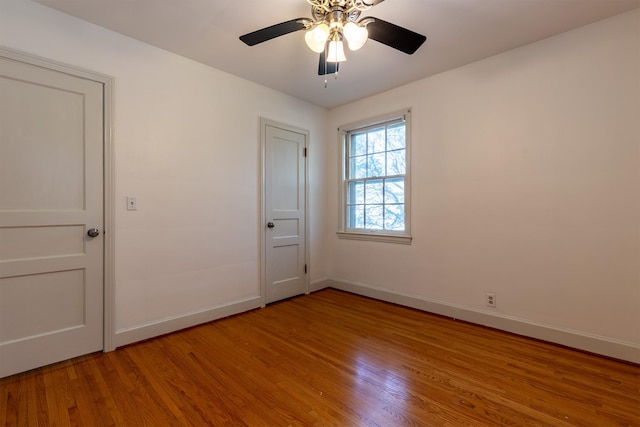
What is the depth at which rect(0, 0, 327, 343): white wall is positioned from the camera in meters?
2.31

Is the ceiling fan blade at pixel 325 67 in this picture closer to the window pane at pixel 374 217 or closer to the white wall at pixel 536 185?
the white wall at pixel 536 185

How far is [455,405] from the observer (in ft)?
5.63

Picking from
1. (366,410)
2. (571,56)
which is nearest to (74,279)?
(366,410)

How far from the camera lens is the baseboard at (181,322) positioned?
247 centimetres

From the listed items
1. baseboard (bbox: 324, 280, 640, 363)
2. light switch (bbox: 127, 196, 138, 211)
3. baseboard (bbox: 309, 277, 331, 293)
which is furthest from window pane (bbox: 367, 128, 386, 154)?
light switch (bbox: 127, 196, 138, 211)

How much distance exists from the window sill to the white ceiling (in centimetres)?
181

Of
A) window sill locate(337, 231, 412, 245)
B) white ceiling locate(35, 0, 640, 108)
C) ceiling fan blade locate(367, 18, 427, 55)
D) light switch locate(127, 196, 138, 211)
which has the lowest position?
window sill locate(337, 231, 412, 245)

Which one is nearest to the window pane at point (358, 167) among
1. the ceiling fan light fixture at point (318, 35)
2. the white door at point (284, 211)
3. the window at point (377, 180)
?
the window at point (377, 180)

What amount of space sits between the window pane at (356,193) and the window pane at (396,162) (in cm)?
48

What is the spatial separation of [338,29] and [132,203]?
211cm

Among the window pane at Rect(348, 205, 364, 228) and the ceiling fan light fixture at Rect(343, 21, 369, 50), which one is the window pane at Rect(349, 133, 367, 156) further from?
the ceiling fan light fixture at Rect(343, 21, 369, 50)

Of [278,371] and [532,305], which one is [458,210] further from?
[278,371]

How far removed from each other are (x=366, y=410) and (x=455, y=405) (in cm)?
52

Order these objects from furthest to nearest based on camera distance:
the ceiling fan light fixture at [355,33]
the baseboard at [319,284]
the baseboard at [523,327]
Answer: the baseboard at [319,284] → the baseboard at [523,327] → the ceiling fan light fixture at [355,33]
